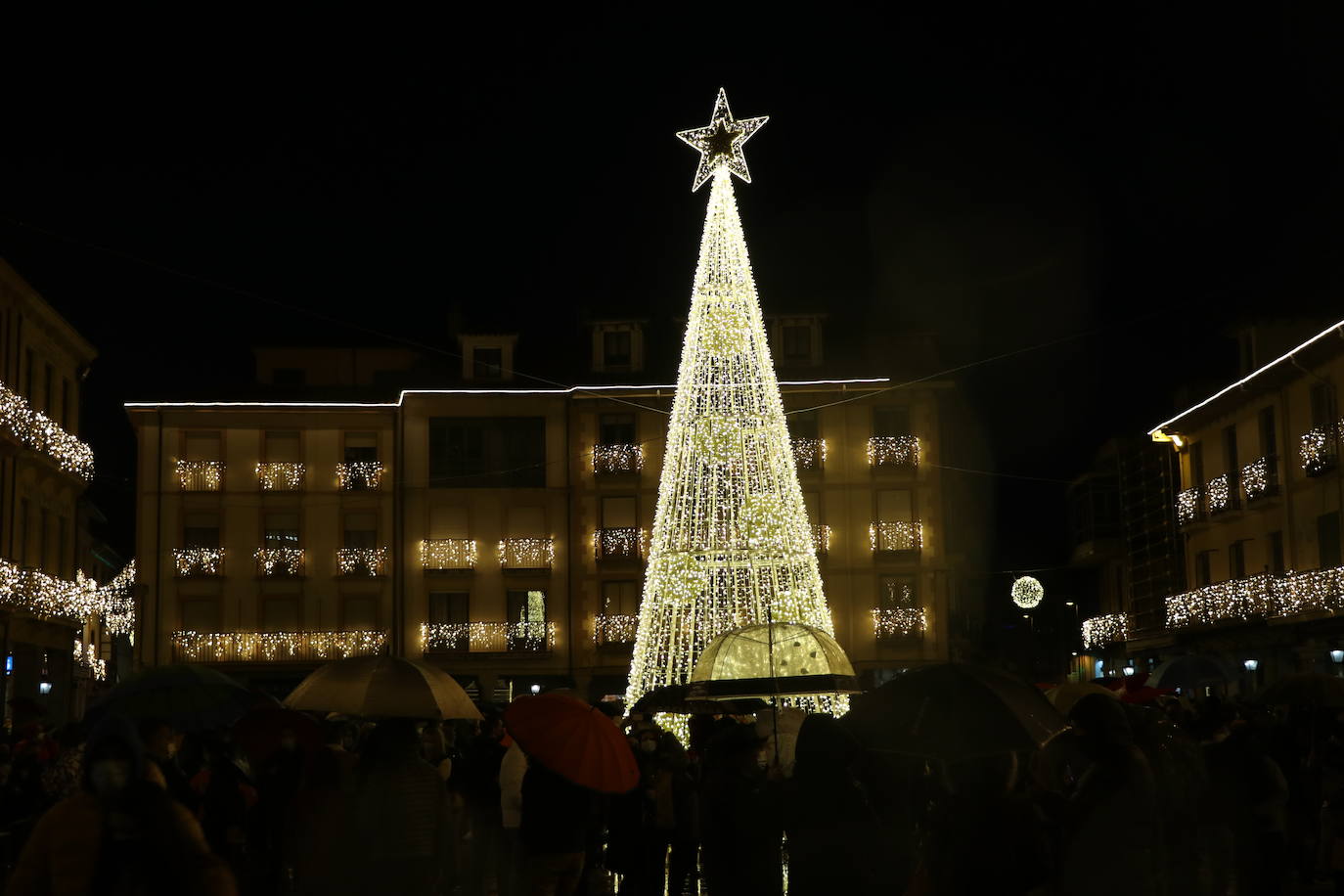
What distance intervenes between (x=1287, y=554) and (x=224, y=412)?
1049 inches

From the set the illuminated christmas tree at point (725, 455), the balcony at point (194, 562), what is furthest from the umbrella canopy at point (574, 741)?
the balcony at point (194, 562)

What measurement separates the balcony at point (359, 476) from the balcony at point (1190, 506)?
21014mm

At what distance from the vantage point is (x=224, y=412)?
44156 millimetres

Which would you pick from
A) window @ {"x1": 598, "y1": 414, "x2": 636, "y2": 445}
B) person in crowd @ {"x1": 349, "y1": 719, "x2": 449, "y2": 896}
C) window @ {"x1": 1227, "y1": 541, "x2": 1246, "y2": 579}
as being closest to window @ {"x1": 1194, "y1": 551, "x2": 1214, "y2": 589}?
window @ {"x1": 1227, "y1": 541, "x2": 1246, "y2": 579}

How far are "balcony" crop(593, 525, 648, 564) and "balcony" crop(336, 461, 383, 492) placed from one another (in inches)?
238

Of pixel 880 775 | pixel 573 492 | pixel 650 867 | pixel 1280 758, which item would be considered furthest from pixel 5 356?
pixel 880 775

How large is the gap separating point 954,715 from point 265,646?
123ft

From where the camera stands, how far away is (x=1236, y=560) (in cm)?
4088

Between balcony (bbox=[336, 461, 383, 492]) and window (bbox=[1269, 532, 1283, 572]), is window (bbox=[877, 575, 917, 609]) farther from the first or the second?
balcony (bbox=[336, 461, 383, 492])

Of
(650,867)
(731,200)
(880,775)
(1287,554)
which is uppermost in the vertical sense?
(731,200)

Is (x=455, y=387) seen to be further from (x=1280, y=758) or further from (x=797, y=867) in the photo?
(x=797, y=867)

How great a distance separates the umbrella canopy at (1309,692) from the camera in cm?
1714

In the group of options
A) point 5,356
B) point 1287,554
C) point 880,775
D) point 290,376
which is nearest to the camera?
point 880,775

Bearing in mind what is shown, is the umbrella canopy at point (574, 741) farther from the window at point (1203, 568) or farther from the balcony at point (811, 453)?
the window at point (1203, 568)
